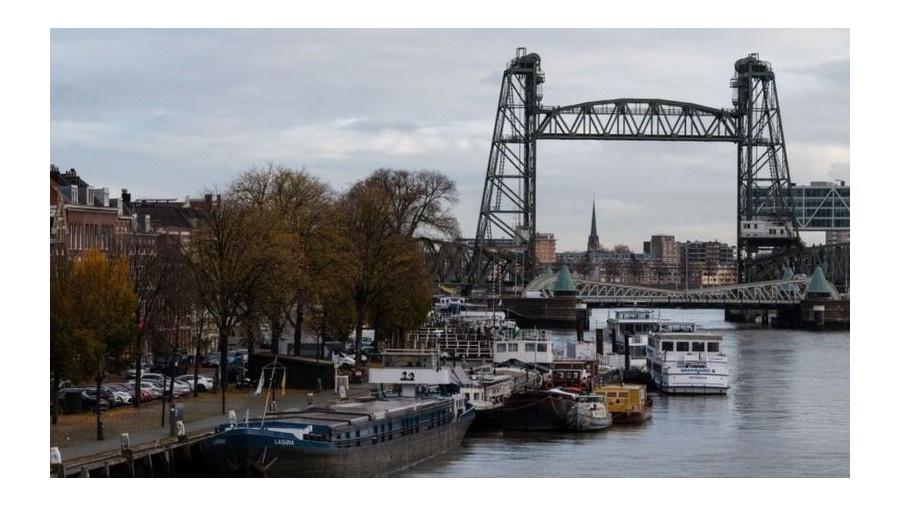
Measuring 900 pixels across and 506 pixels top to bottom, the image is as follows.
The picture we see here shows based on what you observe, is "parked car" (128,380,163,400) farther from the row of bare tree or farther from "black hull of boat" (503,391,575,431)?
"black hull of boat" (503,391,575,431)

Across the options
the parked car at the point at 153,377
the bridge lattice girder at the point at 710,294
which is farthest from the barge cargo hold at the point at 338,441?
the bridge lattice girder at the point at 710,294

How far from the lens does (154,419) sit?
3641cm

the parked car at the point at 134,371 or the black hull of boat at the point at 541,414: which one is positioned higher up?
the parked car at the point at 134,371

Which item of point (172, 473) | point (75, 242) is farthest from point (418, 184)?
point (172, 473)

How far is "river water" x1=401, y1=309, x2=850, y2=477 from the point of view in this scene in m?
33.6

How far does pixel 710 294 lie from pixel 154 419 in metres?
83.7

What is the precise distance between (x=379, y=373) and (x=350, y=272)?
10.3m

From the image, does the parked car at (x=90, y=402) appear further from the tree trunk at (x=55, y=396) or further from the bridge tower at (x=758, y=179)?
the bridge tower at (x=758, y=179)

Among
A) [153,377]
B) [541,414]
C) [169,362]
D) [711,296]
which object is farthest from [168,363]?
[711,296]

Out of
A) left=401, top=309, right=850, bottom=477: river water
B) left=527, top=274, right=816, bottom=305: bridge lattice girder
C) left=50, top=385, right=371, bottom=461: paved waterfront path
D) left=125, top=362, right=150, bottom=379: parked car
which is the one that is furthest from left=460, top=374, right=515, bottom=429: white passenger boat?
left=527, top=274, right=816, bottom=305: bridge lattice girder

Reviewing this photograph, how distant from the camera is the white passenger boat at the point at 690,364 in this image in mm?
51750

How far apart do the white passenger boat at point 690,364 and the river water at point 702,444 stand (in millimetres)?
644

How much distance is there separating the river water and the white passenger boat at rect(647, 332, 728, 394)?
2.11 ft

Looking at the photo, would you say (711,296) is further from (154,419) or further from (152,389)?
(154,419)
